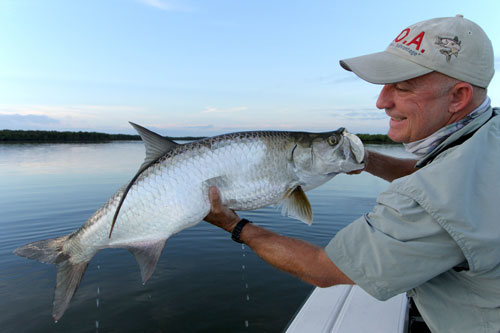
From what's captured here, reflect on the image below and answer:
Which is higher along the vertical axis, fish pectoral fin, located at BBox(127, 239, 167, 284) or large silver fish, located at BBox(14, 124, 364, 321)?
large silver fish, located at BBox(14, 124, 364, 321)

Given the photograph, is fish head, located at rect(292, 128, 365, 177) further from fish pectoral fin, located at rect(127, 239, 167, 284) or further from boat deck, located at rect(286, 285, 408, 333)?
boat deck, located at rect(286, 285, 408, 333)

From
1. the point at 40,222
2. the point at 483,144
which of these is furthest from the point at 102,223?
the point at 40,222

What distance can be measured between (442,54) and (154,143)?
1899mm

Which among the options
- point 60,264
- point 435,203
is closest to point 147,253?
point 60,264

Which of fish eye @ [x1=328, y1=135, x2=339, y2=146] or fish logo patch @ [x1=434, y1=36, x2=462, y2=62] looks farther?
fish eye @ [x1=328, y1=135, x2=339, y2=146]

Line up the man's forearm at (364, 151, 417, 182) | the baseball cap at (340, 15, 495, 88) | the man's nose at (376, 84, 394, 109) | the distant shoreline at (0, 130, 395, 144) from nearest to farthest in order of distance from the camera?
1. the baseball cap at (340, 15, 495, 88)
2. the man's nose at (376, 84, 394, 109)
3. the man's forearm at (364, 151, 417, 182)
4. the distant shoreline at (0, 130, 395, 144)

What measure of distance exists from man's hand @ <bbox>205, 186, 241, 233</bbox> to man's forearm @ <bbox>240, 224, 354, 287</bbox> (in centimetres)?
13

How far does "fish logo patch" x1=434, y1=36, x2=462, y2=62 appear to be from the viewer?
178 cm

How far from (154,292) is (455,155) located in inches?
227

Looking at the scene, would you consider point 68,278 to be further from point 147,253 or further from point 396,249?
point 396,249

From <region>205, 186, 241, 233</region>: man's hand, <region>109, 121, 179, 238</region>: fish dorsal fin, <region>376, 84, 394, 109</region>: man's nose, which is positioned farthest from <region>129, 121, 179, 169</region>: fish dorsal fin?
<region>376, 84, 394, 109</region>: man's nose

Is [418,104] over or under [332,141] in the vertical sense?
over

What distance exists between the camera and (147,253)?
8.14 feet

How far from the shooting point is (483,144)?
63.1 inches
